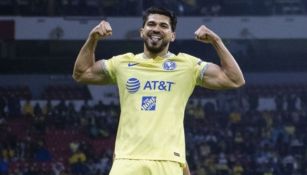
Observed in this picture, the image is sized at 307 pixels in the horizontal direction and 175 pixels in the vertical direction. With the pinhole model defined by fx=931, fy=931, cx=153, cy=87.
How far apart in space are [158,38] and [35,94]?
2076 centimetres

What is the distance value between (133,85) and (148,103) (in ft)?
0.49

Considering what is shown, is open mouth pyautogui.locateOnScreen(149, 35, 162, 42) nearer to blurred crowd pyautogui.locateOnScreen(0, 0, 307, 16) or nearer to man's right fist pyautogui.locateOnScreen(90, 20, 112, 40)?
man's right fist pyautogui.locateOnScreen(90, 20, 112, 40)

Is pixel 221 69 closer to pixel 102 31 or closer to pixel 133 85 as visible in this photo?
pixel 133 85

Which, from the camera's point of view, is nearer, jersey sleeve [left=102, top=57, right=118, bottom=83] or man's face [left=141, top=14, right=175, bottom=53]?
man's face [left=141, top=14, right=175, bottom=53]

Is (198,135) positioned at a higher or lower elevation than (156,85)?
lower

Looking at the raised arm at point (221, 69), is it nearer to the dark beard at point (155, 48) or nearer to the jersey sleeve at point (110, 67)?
the dark beard at point (155, 48)

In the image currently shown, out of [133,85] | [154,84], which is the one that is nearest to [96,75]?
[133,85]

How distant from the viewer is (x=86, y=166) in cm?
2077

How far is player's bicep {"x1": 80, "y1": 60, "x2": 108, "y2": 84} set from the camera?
18.1ft

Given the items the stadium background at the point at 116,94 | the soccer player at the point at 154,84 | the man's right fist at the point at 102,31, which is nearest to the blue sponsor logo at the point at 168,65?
the soccer player at the point at 154,84

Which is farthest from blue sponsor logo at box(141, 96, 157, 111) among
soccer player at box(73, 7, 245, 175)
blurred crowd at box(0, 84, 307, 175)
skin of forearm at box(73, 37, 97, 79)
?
blurred crowd at box(0, 84, 307, 175)

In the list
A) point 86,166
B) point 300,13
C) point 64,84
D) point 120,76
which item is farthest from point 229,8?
point 120,76

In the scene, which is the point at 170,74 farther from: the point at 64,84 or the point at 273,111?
the point at 64,84

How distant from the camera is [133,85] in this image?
5367 mm
